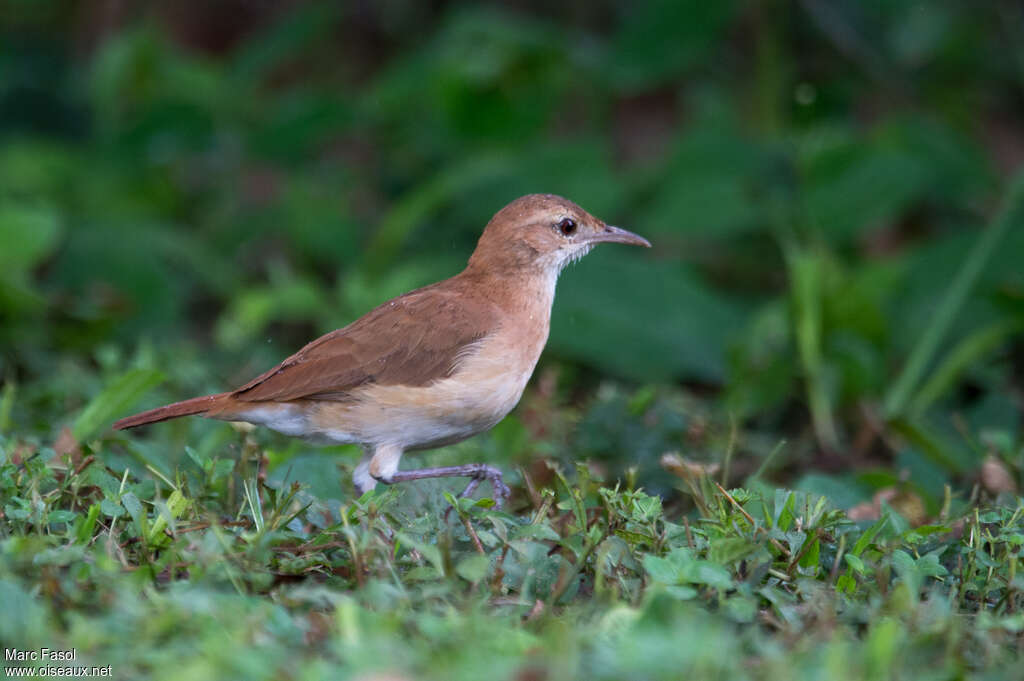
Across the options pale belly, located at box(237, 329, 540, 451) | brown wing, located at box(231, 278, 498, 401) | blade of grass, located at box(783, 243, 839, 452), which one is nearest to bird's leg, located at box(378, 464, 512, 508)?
pale belly, located at box(237, 329, 540, 451)

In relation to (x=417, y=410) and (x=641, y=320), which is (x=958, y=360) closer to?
(x=641, y=320)

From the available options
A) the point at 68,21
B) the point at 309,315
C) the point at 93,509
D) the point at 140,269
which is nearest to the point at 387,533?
the point at 93,509

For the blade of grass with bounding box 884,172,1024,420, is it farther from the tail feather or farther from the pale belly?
the tail feather

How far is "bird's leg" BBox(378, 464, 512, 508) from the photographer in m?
4.06

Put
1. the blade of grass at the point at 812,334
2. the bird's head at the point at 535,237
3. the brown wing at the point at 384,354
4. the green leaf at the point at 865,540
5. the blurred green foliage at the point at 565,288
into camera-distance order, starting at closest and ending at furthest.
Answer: the blurred green foliage at the point at 565,288, the green leaf at the point at 865,540, the brown wing at the point at 384,354, the bird's head at the point at 535,237, the blade of grass at the point at 812,334

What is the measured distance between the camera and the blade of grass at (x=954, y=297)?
20.1 feet

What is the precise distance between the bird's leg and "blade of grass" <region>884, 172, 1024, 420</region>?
8.83 feet

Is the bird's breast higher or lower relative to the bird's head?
lower

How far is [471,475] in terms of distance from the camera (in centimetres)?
413

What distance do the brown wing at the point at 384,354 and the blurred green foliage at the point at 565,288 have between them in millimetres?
309

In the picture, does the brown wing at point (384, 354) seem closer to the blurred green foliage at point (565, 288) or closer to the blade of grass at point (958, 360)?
the blurred green foliage at point (565, 288)

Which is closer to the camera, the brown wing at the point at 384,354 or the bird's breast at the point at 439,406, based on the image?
the bird's breast at the point at 439,406

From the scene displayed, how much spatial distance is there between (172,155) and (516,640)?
20.1 ft

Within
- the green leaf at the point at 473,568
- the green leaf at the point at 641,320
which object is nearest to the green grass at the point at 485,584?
the green leaf at the point at 473,568
